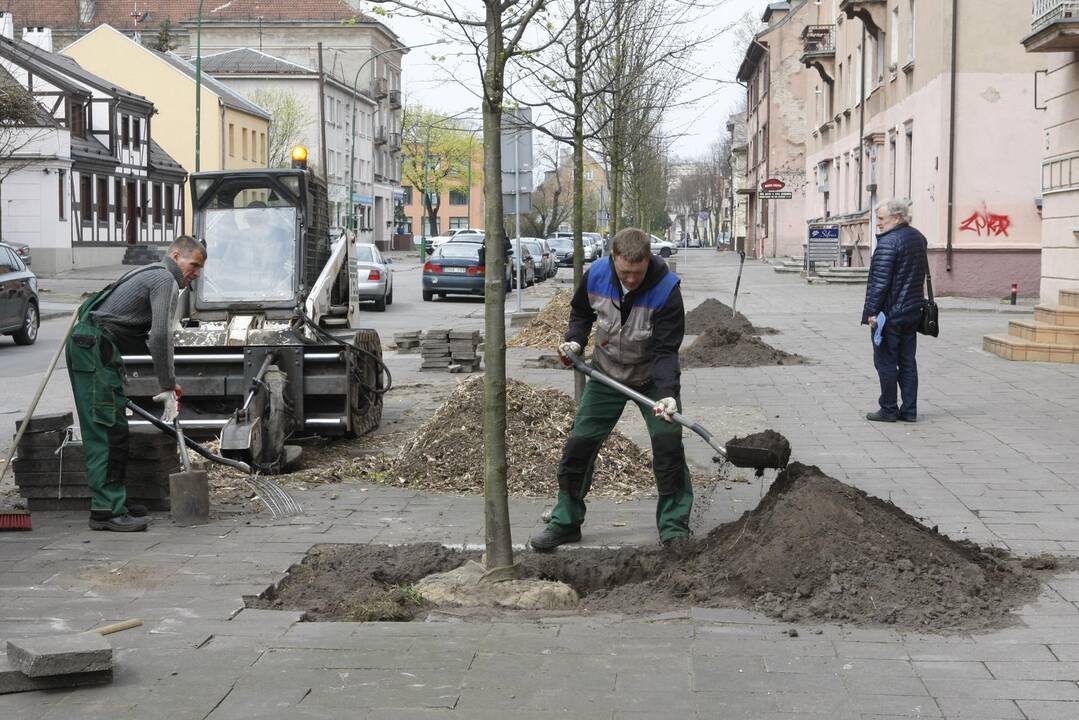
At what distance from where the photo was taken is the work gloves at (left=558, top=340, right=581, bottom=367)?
6.89 metres

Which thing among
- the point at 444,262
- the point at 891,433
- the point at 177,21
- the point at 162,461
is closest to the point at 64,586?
the point at 162,461

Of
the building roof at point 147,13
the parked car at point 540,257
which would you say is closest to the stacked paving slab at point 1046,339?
the parked car at point 540,257

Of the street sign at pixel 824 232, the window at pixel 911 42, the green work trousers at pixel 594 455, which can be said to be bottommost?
the green work trousers at pixel 594 455

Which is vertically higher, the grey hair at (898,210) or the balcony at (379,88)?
the balcony at (379,88)

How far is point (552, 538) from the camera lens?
7.06 m

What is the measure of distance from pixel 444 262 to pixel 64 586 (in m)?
28.0

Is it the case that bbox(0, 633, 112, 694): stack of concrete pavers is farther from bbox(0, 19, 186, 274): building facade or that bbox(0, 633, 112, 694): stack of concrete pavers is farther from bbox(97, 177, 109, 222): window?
bbox(97, 177, 109, 222): window

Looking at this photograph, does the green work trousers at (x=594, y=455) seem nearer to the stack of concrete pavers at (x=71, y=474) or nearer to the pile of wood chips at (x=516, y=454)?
the pile of wood chips at (x=516, y=454)

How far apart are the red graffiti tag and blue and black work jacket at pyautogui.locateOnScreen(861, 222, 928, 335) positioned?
1800 cm

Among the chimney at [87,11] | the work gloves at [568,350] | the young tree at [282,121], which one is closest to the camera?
the work gloves at [568,350]

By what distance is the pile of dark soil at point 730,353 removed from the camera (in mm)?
16547

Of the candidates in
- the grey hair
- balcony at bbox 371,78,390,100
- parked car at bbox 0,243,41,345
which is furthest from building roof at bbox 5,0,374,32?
the grey hair

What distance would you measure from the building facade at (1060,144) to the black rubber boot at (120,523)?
47.7 feet

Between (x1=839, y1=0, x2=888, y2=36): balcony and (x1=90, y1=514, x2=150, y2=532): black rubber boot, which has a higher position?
(x1=839, y1=0, x2=888, y2=36): balcony
